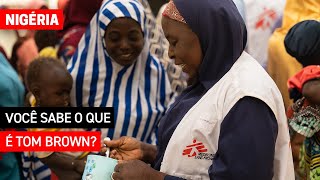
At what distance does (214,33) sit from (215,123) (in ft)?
0.98

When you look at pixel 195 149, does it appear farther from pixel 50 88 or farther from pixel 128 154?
pixel 50 88

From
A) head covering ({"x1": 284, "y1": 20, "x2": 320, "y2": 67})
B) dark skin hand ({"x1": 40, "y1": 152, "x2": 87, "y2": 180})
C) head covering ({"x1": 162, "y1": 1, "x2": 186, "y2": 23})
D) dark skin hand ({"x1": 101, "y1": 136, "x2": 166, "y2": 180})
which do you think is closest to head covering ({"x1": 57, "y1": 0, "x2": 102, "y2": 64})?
dark skin hand ({"x1": 40, "y1": 152, "x2": 87, "y2": 180})

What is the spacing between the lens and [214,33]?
2.28m

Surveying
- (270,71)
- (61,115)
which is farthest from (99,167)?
(270,71)

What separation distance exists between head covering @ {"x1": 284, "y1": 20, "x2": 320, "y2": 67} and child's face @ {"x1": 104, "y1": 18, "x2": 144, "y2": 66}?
0.84 meters

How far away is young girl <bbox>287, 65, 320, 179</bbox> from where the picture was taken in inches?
124

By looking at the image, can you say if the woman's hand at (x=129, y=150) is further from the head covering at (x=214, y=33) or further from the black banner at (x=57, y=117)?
the black banner at (x=57, y=117)

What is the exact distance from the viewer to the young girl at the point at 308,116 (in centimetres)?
314

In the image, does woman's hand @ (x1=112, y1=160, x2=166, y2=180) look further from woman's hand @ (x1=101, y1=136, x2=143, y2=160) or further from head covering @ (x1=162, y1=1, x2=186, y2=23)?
head covering @ (x1=162, y1=1, x2=186, y2=23)

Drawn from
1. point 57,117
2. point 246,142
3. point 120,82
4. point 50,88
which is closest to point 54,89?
point 50,88

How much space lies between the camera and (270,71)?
13.9 ft

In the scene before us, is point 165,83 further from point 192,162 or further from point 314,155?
point 192,162

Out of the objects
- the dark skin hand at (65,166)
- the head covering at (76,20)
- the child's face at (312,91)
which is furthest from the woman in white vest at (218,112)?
the head covering at (76,20)

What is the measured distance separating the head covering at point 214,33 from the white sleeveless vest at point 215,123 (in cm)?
4
